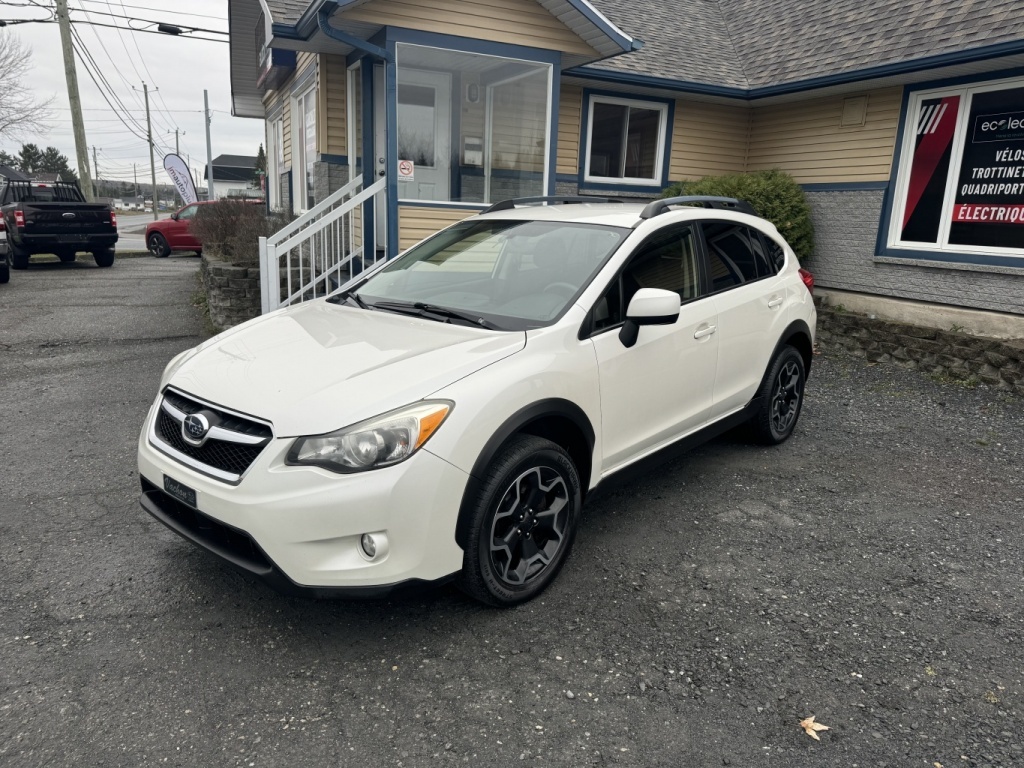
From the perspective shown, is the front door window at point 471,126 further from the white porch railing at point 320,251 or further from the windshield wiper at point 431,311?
the windshield wiper at point 431,311

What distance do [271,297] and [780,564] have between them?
5793 millimetres

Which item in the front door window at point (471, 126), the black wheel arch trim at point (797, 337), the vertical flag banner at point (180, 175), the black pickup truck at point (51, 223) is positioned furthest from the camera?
the vertical flag banner at point (180, 175)

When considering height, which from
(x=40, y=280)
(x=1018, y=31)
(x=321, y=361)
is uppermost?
(x=1018, y=31)

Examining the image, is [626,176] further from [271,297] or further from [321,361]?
[321,361]

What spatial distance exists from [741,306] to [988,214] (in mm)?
5415

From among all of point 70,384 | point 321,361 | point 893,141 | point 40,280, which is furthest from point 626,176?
point 40,280

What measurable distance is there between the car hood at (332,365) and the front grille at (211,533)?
45 centimetres

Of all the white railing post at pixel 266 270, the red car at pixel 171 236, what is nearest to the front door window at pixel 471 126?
the white railing post at pixel 266 270

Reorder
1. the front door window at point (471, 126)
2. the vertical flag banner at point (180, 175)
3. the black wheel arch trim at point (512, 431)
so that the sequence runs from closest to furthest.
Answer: the black wheel arch trim at point (512, 431) → the front door window at point (471, 126) → the vertical flag banner at point (180, 175)

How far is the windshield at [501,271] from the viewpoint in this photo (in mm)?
3717

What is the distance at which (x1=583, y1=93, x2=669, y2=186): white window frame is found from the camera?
1067cm

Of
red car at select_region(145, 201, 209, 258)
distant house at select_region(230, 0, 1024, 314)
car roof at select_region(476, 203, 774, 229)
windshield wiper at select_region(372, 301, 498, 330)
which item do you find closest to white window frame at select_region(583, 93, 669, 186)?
distant house at select_region(230, 0, 1024, 314)

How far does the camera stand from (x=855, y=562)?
386 centimetres

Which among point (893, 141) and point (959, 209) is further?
point (893, 141)
